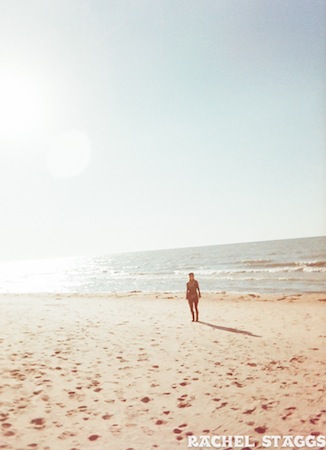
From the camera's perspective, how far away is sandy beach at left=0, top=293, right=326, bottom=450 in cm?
478

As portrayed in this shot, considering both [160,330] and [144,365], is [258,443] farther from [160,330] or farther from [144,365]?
[160,330]

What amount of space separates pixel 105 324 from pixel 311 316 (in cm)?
1028

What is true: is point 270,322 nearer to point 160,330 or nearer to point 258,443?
point 160,330

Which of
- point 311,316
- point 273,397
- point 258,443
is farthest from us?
point 311,316

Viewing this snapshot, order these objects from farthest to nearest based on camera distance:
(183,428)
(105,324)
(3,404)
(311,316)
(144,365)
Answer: (311,316)
(105,324)
(144,365)
(3,404)
(183,428)

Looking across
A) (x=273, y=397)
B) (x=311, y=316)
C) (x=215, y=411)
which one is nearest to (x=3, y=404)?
(x=215, y=411)

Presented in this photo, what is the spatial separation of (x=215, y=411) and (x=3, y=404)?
12.3ft

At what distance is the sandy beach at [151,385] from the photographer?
4.78 meters

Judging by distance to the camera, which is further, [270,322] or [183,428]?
[270,322]

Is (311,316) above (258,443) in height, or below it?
below

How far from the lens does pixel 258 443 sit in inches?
178

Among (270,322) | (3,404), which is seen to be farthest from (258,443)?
(270,322)

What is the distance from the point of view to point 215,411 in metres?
5.44

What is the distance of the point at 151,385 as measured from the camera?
6.50 m
